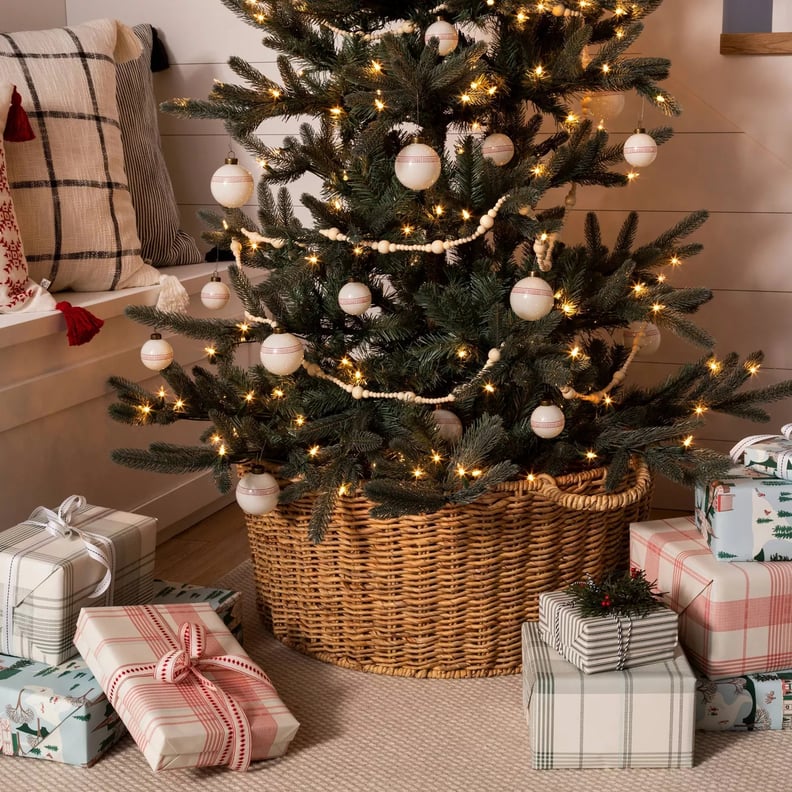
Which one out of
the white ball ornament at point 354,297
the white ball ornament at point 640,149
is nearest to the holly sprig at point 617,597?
the white ball ornament at point 354,297

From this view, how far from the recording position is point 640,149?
1.55 m

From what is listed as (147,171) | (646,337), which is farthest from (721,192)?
(147,171)

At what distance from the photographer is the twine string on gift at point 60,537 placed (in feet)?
4.85

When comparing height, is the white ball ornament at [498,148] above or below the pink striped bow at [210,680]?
above

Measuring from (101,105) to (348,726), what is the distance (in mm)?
1295

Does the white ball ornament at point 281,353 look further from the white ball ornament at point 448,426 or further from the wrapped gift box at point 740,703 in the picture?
the wrapped gift box at point 740,703

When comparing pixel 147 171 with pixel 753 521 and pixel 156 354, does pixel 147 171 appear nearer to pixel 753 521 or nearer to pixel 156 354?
pixel 156 354

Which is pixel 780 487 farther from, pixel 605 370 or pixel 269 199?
pixel 269 199

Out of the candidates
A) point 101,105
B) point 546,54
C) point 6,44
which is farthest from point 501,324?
point 6,44

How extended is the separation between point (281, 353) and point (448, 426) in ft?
0.89

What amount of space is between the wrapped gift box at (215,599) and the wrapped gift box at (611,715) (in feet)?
1.71

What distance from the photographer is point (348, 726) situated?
1.52 meters

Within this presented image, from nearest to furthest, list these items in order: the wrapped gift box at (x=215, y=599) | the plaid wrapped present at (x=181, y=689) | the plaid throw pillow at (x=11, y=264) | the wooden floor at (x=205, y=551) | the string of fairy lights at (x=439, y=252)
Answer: the plaid wrapped present at (x=181, y=689), the string of fairy lights at (x=439, y=252), the wrapped gift box at (x=215, y=599), the plaid throw pillow at (x=11, y=264), the wooden floor at (x=205, y=551)

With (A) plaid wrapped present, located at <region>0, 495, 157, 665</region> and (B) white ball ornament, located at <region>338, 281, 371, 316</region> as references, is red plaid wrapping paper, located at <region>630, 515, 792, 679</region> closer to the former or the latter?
(B) white ball ornament, located at <region>338, 281, 371, 316</region>
